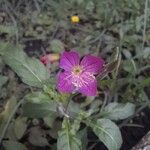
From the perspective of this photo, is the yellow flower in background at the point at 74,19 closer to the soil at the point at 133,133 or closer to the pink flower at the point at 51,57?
the pink flower at the point at 51,57

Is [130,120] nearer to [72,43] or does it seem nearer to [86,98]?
[86,98]

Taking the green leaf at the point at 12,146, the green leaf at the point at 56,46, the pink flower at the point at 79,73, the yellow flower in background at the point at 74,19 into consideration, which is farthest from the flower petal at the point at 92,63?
the yellow flower in background at the point at 74,19

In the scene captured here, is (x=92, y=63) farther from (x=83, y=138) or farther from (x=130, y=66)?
(x=130, y=66)

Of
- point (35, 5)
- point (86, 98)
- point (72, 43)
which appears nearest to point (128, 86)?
point (86, 98)

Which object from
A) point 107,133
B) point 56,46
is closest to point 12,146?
point 107,133

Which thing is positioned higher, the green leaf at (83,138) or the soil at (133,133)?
the green leaf at (83,138)

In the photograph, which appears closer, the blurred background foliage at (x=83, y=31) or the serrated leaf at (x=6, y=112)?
the serrated leaf at (x=6, y=112)
